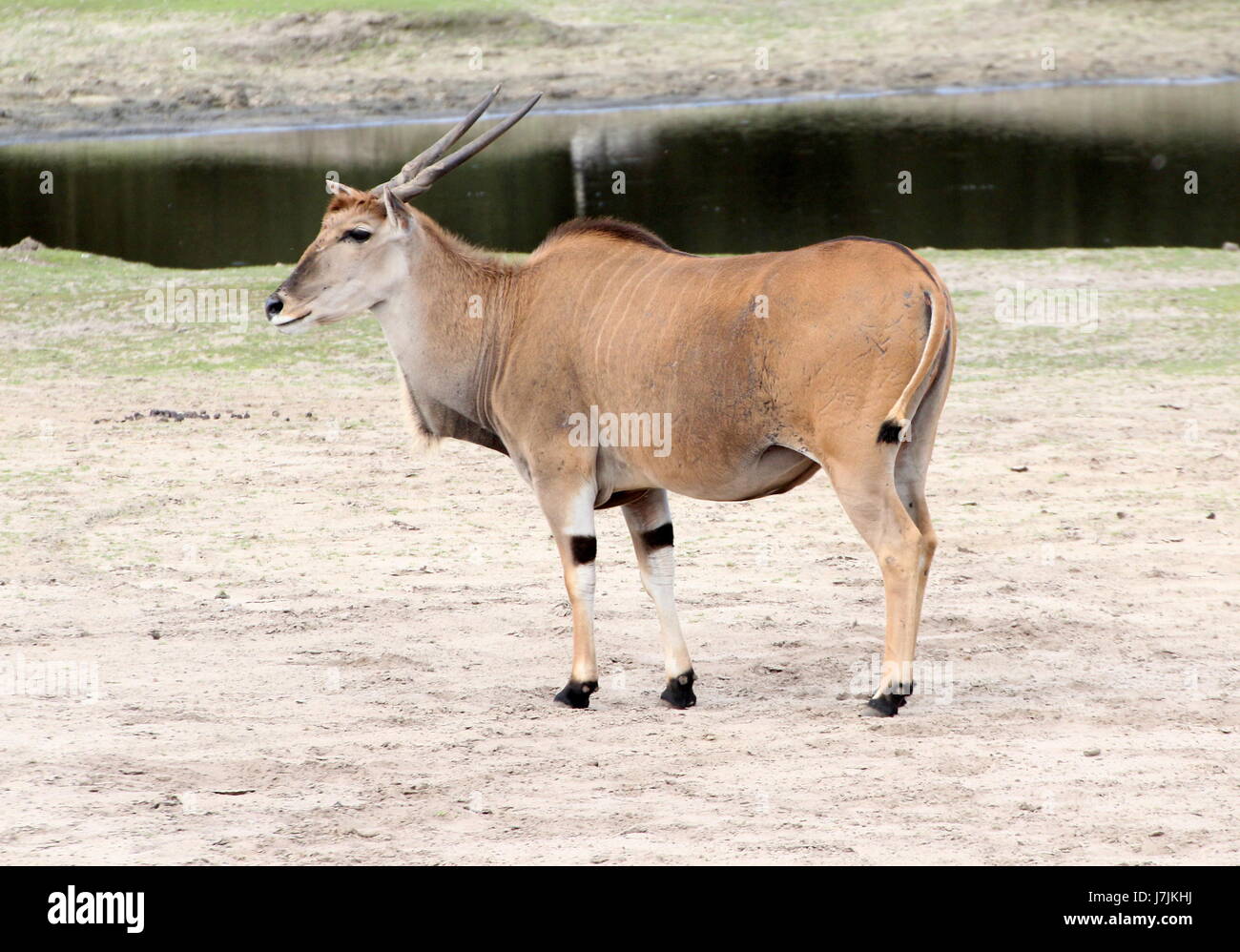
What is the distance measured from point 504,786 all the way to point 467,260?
2.15 m

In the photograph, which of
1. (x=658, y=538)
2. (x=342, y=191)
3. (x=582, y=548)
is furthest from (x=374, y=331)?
(x=582, y=548)

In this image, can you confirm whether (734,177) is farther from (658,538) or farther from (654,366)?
(654,366)

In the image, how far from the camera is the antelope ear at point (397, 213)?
568 cm

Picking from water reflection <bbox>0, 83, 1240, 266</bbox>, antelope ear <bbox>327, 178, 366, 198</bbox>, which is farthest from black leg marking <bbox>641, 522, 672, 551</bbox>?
water reflection <bbox>0, 83, 1240, 266</bbox>

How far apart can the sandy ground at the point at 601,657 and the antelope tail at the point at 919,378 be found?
962 millimetres

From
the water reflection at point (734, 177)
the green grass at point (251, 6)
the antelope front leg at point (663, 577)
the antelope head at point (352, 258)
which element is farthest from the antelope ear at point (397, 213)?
the green grass at point (251, 6)

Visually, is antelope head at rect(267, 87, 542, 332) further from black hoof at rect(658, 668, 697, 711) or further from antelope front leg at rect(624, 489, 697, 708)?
black hoof at rect(658, 668, 697, 711)

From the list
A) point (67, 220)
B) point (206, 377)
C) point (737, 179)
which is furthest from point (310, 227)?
point (206, 377)

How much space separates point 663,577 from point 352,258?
1.57m

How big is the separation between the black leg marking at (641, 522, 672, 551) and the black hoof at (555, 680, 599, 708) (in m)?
0.54

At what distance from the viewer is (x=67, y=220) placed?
21.6 metres

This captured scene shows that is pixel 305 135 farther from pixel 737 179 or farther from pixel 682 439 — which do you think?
pixel 682 439

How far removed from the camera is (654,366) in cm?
548

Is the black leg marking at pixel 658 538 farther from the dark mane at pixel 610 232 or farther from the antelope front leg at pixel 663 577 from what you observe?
the dark mane at pixel 610 232
